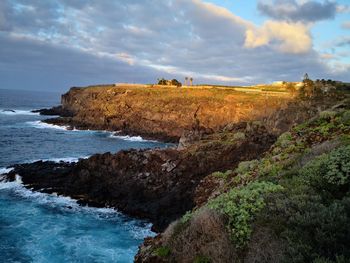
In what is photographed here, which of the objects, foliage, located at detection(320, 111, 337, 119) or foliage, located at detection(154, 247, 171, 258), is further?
foliage, located at detection(320, 111, 337, 119)

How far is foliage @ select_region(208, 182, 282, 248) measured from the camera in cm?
812

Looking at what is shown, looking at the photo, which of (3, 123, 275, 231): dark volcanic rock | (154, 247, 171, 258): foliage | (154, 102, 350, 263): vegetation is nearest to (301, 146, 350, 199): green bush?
(154, 102, 350, 263): vegetation

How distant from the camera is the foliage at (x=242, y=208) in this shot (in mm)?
8117

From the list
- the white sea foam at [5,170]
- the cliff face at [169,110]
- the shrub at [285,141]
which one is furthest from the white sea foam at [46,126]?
the shrub at [285,141]

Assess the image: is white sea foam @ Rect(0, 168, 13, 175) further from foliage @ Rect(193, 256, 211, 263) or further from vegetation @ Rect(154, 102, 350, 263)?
foliage @ Rect(193, 256, 211, 263)

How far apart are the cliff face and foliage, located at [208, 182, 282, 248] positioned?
5688 centimetres

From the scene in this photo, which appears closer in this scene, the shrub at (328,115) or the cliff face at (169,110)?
the shrub at (328,115)

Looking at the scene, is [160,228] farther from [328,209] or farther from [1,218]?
[328,209]

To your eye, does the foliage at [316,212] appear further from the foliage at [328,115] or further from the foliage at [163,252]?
the foliage at [328,115]

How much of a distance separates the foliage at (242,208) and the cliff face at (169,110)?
187ft

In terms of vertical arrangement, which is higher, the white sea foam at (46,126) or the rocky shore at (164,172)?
the rocky shore at (164,172)

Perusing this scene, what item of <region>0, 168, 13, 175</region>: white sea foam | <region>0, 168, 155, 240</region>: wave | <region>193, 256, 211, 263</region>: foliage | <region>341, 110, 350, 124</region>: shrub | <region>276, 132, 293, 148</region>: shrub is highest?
<region>341, 110, 350, 124</region>: shrub

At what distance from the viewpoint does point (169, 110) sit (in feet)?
253

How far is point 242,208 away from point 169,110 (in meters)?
68.8
